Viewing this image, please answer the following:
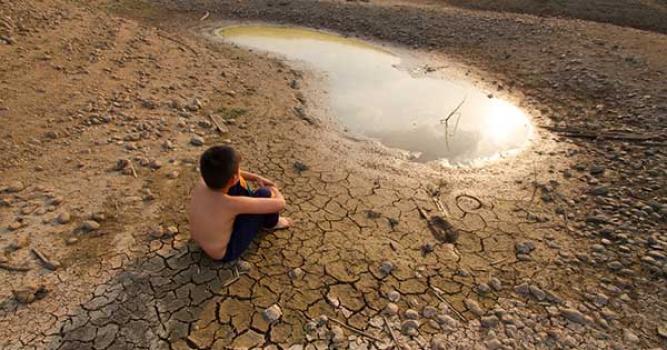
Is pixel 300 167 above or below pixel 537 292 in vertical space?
above

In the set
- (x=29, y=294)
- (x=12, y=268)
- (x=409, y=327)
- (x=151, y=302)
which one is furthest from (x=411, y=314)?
(x=12, y=268)

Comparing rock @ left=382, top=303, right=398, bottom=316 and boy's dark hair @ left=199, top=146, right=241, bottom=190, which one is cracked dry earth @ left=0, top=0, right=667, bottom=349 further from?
boy's dark hair @ left=199, top=146, right=241, bottom=190

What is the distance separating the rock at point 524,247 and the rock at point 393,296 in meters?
1.32

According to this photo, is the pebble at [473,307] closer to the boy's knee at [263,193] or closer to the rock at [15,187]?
the boy's knee at [263,193]

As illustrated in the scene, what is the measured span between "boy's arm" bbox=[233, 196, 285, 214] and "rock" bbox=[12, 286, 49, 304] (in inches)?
60.0

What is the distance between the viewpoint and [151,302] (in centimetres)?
303

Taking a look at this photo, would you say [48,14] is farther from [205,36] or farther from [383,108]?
[383,108]

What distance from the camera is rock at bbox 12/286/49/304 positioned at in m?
2.93

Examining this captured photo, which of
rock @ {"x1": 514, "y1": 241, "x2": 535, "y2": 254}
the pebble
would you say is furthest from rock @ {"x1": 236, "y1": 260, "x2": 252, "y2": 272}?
rock @ {"x1": 514, "y1": 241, "x2": 535, "y2": 254}

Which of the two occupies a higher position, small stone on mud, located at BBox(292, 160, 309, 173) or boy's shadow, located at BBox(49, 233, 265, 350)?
small stone on mud, located at BBox(292, 160, 309, 173)

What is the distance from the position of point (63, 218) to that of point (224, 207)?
1.69m

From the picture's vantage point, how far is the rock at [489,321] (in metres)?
3.07

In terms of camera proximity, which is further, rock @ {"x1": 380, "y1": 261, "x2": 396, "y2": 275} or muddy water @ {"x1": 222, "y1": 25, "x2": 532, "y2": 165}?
muddy water @ {"x1": 222, "y1": 25, "x2": 532, "y2": 165}

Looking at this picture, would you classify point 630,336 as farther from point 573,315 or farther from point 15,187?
point 15,187
